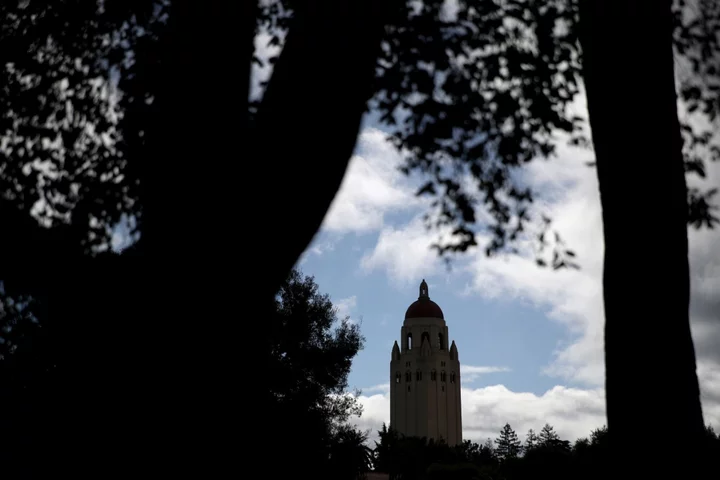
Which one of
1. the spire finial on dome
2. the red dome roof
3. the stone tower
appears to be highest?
the spire finial on dome

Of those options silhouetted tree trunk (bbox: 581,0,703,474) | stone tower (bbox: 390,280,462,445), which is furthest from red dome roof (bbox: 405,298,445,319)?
silhouetted tree trunk (bbox: 581,0,703,474)

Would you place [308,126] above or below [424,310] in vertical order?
below

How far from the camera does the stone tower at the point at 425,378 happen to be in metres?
121

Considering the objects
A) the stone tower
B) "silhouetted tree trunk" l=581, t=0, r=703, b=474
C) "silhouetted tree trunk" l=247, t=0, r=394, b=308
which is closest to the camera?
"silhouetted tree trunk" l=247, t=0, r=394, b=308

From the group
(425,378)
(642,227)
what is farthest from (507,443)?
(642,227)

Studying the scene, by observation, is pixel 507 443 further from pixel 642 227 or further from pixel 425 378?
pixel 642 227

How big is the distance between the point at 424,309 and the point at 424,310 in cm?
22

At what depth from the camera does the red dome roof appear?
12169 centimetres

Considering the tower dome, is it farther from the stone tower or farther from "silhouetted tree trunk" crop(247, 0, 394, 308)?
"silhouetted tree trunk" crop(247, 0, 394, 308)

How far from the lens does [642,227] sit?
177 inches

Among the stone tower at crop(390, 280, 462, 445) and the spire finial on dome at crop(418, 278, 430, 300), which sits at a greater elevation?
the spire finial on dome at crop(418, 278, 430, 300)

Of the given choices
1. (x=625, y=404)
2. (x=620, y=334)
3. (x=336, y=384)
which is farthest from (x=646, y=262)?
(x=336, y=384)

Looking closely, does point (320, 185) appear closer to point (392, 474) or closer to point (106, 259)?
point (106, 259)

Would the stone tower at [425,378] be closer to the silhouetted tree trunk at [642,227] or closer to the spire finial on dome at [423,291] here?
the spire finial on dome at [423,291]
